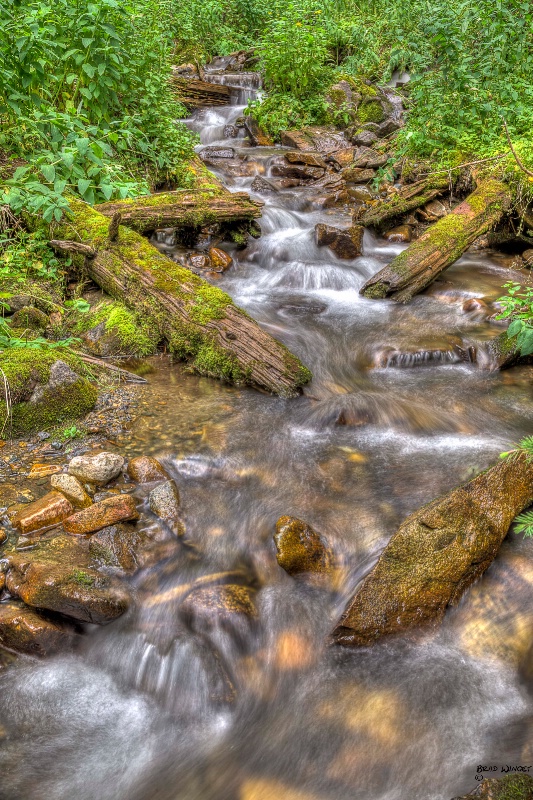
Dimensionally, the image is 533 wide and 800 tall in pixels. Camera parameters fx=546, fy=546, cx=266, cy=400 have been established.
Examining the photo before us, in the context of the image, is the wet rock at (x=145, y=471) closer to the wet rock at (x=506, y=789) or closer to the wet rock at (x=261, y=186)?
the wet rock at (x=506, y=789)

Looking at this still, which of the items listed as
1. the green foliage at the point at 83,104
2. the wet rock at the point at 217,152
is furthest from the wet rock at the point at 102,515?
the wet rock at the point at 217,152

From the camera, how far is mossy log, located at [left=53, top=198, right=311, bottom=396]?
15.7 feet

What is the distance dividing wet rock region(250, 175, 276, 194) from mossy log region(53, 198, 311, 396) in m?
4.06

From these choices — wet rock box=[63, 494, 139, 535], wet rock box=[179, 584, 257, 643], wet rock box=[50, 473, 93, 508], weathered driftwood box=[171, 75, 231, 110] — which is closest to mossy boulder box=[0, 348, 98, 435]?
wet rock box=[50, 473, 93, 508]

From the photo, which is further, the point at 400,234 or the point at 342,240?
the point at 400,234

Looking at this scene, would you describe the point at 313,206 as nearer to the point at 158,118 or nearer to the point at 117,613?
the point at 158,118

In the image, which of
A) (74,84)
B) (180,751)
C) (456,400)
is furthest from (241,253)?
(180,751)

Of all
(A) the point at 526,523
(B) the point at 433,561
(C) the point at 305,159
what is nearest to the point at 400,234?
(C) the point at 305,159

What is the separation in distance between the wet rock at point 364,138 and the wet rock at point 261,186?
273 cm

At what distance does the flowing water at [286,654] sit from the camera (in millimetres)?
2477

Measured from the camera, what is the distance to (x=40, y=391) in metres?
4.03

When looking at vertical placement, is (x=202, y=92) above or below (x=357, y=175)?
above

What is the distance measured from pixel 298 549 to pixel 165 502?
0.93m

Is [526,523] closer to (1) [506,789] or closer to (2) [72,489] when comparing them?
(1) [506,789]
